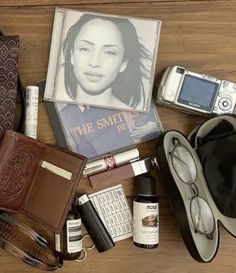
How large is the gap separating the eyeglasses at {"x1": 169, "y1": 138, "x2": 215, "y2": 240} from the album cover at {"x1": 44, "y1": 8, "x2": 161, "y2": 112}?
0.09m

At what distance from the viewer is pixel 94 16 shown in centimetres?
91

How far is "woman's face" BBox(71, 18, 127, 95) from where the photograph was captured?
2.98 feet

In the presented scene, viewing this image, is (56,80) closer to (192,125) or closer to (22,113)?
(22,113)

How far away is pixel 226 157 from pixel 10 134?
0.32 metres

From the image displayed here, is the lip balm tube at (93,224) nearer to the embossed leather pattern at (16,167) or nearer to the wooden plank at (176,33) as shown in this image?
the embossed leather pattern at (16,167)

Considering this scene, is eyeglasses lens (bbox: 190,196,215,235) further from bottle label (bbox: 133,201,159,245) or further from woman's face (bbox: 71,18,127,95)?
woman's face (bbox: 71,18,127,95)

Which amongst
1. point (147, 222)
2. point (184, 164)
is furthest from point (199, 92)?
point (147, 222)

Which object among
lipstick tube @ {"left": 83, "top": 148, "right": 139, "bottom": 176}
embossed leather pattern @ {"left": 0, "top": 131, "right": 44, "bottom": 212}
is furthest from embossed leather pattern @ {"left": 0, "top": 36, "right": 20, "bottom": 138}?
lipstick tube @ {"left": 83, "top": 148, "right": 139, "bottom": 176}

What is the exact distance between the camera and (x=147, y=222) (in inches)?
35.0

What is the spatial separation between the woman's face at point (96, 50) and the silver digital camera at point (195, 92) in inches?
3.4

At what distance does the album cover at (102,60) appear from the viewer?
91 centimetres

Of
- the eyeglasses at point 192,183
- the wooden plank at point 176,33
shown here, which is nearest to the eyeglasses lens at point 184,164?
the eyeglasses at point 192,183

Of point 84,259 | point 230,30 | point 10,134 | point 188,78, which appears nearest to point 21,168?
point 10,134

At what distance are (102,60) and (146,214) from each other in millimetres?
249
